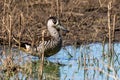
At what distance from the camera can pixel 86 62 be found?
10039 mm

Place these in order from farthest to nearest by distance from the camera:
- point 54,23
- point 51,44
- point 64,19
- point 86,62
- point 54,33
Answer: point 64,19 < point 54,23 < point 54,33 < point 51,44 < point 86,62

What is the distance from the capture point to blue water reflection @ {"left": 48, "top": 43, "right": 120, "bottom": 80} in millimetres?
9117

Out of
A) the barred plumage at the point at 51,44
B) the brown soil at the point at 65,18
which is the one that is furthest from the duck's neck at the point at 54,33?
the brown soil at the point at 65,18

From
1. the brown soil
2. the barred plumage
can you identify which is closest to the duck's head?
the barred plumage

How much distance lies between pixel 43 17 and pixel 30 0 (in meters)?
0.88

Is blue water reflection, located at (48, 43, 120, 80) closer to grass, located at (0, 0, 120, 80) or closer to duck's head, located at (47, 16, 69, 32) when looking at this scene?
grass, located at (0, 0, 120, 80)

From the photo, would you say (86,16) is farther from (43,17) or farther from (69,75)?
(69,75)

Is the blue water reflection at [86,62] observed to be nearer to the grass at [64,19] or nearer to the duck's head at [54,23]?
the grass at [64,19]

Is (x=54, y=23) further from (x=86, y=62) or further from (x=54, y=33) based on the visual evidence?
(x=86, y=62)

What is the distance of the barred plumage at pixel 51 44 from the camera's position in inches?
426

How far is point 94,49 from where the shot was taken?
11438 mm

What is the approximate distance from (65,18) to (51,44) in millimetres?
2402

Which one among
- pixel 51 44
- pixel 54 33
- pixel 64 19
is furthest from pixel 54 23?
pixel 64 19


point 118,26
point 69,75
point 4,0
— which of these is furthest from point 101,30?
point 69,75
